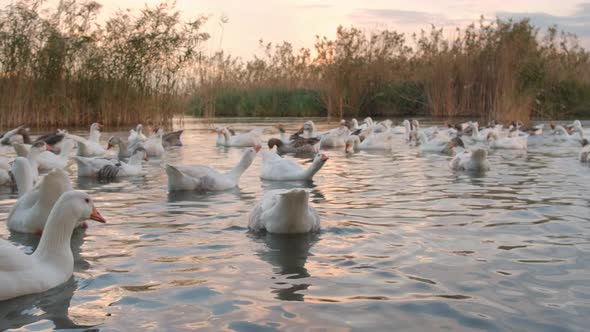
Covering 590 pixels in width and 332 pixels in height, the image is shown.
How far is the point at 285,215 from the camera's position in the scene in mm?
5414

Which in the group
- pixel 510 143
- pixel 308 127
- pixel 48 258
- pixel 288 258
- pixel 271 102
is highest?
pixel 271 102

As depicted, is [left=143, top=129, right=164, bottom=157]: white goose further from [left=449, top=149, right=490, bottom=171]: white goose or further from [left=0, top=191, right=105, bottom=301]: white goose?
[left=0, top=191, right=105, bottom=301]: white goose

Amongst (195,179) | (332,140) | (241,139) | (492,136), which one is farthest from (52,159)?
(492,136)

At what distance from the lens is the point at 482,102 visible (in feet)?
89.1

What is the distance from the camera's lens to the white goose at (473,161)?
10.1 metres

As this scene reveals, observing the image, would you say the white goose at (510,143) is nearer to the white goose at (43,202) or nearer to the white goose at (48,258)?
the white goose at (43,202)

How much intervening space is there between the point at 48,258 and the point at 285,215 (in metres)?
1.86

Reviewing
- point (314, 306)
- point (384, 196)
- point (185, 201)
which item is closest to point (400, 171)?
point (384, 196)

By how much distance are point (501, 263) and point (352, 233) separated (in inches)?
53.3

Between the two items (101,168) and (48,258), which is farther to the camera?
(101,168)

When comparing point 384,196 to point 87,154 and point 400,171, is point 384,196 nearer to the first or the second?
point 400,171

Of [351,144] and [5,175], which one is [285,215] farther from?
[351,144]

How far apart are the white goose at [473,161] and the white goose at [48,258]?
671 centimetres

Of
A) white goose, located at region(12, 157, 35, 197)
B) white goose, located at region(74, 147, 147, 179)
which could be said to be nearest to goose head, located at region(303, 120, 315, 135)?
white goose, located at region(74, 147, 147, 179)
